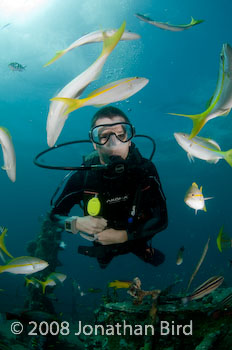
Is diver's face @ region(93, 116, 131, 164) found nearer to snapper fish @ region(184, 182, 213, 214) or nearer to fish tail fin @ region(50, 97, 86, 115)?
snapper fish @ region(184, 182, 213, 214)

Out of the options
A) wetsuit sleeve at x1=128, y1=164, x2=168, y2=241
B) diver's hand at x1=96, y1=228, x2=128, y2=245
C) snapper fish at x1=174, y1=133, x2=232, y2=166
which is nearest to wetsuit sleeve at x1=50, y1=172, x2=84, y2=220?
diver's hand at x1=96, y1=228, x2=128, y2=245

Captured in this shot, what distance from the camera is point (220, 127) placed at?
26406mm

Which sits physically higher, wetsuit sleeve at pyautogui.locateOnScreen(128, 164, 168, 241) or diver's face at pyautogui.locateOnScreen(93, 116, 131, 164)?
diver's face at pyautogui.locateOnScreen(93, 116, 131, 164)

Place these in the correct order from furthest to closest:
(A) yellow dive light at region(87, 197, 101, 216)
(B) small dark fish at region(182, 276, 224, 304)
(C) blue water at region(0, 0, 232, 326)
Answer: (C) blue water at region(0, 0, 232, 326) < (A) yellow dive light at region(87, 197, 101, 216) < (B) small dark fish at region(182, 276, 224, 304)

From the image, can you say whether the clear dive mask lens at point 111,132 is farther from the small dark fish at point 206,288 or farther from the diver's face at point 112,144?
the small dark fish at point 206,288

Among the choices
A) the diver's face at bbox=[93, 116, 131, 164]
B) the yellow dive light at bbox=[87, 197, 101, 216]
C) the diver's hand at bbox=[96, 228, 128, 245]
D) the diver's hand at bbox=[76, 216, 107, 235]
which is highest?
the diver's face at bbox=[93, 116, 131, 164]

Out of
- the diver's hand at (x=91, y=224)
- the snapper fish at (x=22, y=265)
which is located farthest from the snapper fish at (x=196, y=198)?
the snapper fish at (x=22, y=265)

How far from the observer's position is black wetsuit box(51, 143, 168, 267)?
3.30 metres

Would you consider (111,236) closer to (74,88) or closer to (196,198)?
(196,198)

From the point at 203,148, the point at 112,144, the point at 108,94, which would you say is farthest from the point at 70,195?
the point at 108,94

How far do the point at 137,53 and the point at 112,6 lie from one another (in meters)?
4.13

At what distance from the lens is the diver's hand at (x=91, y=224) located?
10.1 feet

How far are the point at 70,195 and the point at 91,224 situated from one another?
3.60 ft

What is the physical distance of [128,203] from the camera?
3.59 metres
